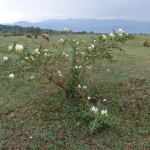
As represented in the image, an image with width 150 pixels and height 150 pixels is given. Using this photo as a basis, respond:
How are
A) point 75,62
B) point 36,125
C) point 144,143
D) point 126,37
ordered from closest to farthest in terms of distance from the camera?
1. point 144,143
2. point 36,125
3. point 126,37
4. point 75,62

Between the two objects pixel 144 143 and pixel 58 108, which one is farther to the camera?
pixel 58 108

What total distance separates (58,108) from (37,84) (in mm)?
1135

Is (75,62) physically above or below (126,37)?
below

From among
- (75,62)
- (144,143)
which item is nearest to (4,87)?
(75,62)

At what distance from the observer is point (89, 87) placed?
273 centimetres

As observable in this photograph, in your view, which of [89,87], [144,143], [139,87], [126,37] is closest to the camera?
[144,143]

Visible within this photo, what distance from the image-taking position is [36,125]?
77.3 inches

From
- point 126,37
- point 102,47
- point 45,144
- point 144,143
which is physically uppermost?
point 126,37

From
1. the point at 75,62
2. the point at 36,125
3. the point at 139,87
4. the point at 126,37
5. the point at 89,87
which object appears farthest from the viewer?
the point at 139,87

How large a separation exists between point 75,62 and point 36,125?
3.74 ft

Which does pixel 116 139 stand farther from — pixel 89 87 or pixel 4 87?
pixel 4 87

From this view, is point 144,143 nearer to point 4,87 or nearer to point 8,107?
point 8,107

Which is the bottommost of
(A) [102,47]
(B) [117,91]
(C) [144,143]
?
(C) [144,143]

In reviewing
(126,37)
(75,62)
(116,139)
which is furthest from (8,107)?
(126,37)
